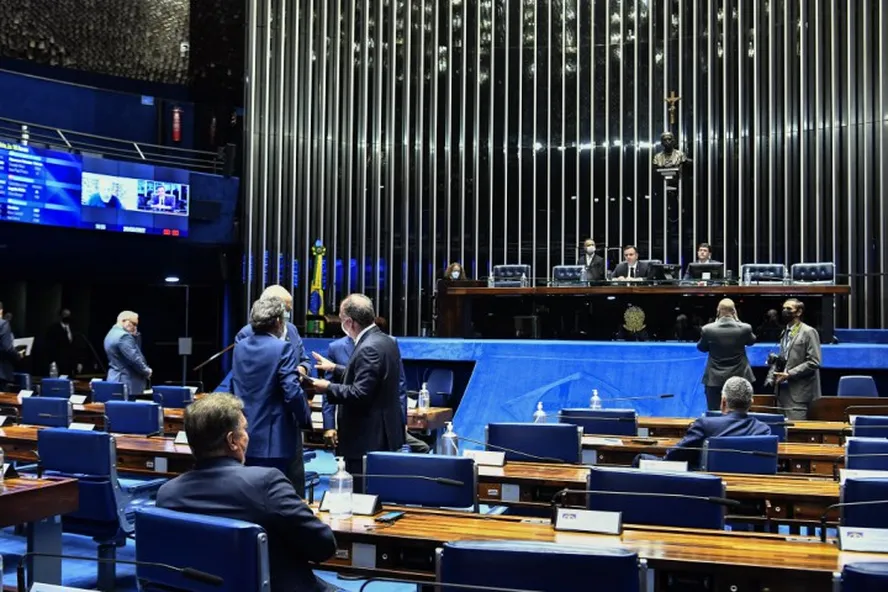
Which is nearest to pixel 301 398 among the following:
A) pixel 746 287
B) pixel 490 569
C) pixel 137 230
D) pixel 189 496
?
pixel 189 496

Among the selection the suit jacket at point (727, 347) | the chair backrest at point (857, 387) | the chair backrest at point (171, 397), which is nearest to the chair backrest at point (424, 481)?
the suit jacket at point (727, 347)

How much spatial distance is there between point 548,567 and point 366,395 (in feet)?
7.70

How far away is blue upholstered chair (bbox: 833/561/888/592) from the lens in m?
1.98

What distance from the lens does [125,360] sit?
26.1 ft

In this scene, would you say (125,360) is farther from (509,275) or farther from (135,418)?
(509,275)

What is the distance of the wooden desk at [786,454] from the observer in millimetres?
4715

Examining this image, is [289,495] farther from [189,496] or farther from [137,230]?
[137,230]

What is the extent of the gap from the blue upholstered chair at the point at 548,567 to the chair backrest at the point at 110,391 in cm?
618

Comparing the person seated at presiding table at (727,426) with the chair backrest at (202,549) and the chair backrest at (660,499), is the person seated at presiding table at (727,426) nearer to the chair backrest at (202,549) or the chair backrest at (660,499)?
the chair backrest at (660,499)

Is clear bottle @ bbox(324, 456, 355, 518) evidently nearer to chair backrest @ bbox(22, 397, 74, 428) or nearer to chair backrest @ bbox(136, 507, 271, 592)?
Result: chair backrest @ bbox(136, 507, 271, 592)

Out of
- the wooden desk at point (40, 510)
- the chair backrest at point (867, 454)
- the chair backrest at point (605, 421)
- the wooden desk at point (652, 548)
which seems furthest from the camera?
the chair backrest at point (605, 421)

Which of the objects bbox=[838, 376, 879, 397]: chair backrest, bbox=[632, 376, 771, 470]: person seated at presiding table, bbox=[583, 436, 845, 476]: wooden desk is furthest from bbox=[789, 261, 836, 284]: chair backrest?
bbox=[632, 376, 771, 470]: person seated at presiding table

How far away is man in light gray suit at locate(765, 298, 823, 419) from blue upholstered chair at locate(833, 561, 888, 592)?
5.60 m

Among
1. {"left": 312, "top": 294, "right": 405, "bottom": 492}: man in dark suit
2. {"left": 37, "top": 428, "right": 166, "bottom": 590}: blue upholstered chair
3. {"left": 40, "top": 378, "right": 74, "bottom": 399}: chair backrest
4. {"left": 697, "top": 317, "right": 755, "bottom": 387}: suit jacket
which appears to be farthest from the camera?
{"left": 40, "top": 378, "right": 74, "bottom": 399}: chair backrest
